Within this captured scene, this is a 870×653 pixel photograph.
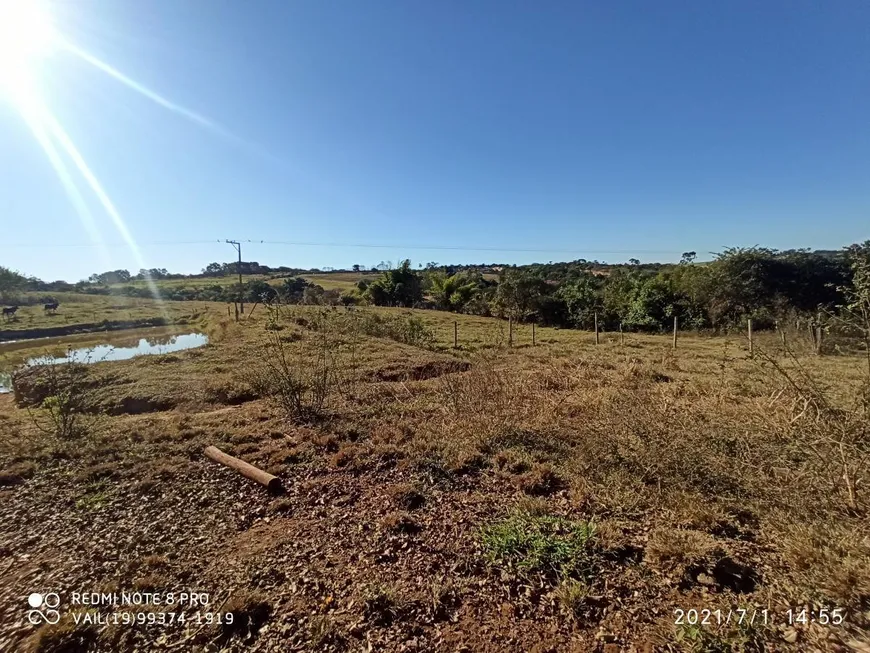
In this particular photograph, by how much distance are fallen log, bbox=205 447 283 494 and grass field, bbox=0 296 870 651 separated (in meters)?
0.09

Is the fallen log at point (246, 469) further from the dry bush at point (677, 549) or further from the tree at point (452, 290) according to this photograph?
the tree at point (452, 290)

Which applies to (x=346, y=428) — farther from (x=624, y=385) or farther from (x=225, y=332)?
(x=225, y=332)

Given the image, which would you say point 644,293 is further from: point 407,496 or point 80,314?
point 80,314

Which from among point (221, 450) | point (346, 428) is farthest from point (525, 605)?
Result: point (221, 450)

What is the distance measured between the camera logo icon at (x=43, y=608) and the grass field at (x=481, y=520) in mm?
75

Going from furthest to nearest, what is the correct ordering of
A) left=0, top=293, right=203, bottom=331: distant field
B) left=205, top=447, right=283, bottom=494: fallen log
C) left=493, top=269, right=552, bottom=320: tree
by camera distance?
left=0, top=293, right=203, bottom=331: distant field < left=493, top=269, right=552, bottom=320: tree < left=205, top=447, right=283, bottom=494: fallen log

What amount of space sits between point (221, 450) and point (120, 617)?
261 cm

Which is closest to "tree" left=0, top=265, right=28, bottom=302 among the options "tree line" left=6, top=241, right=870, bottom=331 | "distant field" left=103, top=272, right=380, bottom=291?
"distant field" left=103, top=272, right=380, bottom=291

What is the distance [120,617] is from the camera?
2.38 meters

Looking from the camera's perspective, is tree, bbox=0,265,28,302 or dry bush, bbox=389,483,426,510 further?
tree, bbox=0,265,28,302

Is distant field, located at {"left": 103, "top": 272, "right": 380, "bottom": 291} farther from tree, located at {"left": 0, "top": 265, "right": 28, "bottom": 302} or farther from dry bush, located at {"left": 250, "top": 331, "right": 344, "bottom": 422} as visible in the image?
dry bush, located at {"left": 250, "top": 331, "right": 344, "bottom": 422}

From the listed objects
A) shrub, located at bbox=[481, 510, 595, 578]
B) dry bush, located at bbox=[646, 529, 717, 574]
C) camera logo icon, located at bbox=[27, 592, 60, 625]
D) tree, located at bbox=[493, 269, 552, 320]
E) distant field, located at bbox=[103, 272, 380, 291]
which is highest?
distant field, located at bbox=[103, 272, 380, 291]

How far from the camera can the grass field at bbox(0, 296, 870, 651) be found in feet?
7.26

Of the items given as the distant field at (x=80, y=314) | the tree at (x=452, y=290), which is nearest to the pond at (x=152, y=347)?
the distant field at (x=80, y=314)
